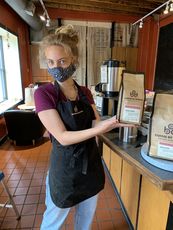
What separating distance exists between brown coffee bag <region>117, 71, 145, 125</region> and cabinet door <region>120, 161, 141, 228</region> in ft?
1.97

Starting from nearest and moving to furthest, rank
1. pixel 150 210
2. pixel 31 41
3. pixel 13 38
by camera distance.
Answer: pixel 150 210 → pixel 13 38 → pixel 31 41

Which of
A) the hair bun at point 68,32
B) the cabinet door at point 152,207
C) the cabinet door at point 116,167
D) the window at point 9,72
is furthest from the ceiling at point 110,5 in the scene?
the cabinet door at point 152,207

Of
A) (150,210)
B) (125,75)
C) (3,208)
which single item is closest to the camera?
(125,75)

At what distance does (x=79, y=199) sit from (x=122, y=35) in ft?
18.6

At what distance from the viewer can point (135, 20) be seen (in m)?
5.74

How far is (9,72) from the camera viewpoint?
4.63 m

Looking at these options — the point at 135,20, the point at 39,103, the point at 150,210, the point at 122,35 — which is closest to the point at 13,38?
the point at 122,35

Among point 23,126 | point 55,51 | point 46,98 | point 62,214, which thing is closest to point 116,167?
point 62,214

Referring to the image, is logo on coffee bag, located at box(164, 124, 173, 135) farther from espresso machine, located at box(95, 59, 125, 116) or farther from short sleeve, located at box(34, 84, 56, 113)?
espresso machine, located at box(95, 59, 125, 116)

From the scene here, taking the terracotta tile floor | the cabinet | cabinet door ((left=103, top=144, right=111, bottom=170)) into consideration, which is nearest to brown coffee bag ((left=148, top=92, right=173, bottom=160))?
the terracotta tile floor

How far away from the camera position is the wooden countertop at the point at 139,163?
78 centimetres

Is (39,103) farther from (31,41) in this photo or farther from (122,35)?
(122,35)

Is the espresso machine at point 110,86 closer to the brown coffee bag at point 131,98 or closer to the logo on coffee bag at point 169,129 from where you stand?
the brown coffee bag at point 131,98

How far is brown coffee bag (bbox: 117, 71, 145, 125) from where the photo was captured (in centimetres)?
94
